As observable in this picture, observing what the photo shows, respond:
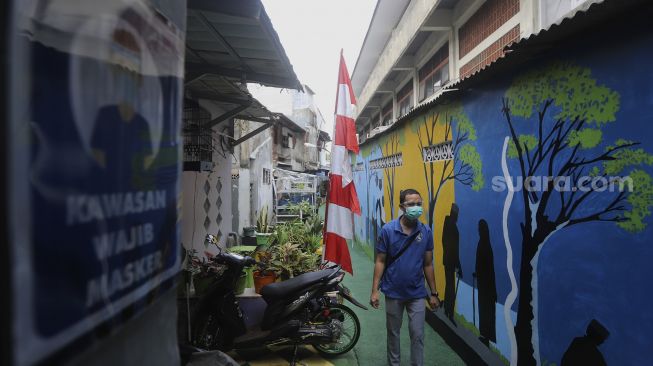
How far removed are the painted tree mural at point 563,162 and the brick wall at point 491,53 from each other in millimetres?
2352

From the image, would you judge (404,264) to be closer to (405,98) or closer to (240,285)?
(240,285)

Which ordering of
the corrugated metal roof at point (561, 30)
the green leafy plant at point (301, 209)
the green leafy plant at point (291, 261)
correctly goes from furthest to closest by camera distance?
the green leafy plant at point (301, 209) → the green leafy plant at point (291, 261) → the corrugated metal roof at point (561, 30)

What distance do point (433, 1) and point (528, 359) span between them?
247 inches

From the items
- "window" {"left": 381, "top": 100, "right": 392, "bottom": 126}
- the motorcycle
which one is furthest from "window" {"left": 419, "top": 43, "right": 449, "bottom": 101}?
the motorcycle

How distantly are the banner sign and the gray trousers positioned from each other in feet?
10.0

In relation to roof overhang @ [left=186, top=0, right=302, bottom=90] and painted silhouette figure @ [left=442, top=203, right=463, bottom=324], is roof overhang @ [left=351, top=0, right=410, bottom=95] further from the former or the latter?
painted silhouette figure @ [left=442, top=203, right=463, bottom=324]

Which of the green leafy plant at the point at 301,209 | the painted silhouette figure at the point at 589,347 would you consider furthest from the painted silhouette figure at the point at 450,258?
the green leafy plant at the point at 301,209

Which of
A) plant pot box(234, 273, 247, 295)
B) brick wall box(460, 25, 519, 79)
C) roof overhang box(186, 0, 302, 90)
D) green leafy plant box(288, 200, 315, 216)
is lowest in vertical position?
plant pot box(234, 273, 247, 295)

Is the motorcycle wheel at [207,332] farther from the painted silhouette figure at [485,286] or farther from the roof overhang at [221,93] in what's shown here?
the roof overhang at [221,93]

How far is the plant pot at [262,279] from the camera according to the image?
5.25 m

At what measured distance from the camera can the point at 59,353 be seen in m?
0.98

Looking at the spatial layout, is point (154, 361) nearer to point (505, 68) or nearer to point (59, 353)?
point (59, 353)

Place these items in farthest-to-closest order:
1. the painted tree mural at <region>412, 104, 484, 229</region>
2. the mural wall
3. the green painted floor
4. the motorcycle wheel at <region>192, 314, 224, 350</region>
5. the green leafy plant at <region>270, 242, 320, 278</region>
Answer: the green leafy plant at <region>270, 242, 320, 278</region>
the green painted floor
the painted tree mural at <region>412, 104, 484, 229</region>
the motorcycle wheel at <region>192, 314, 224, 350</region>
the mural wall

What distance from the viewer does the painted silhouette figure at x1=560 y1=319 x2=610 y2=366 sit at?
9.02ft
